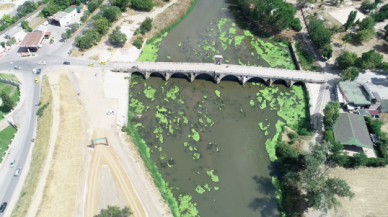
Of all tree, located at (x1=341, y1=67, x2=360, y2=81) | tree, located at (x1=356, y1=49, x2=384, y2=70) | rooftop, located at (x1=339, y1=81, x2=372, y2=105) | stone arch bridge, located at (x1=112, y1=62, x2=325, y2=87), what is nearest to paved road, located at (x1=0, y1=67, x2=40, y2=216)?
stone arch bridge, located at (x1=112, y1=62, x2=325, y2=87)

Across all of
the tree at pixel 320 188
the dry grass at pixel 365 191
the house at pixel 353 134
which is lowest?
the dry grass at pixel 365 191

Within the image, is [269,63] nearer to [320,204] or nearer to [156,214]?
[320,204]

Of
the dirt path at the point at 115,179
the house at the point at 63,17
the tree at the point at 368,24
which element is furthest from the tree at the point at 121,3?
the tree at the point at 368,24

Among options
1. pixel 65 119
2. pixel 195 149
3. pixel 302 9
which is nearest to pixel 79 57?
pixel 65 119

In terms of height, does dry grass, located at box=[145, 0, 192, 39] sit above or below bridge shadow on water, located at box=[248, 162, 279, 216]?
above

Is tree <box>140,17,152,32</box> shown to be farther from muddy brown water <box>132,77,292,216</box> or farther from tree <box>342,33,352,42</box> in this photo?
tree <box>342,33,352,42</box>

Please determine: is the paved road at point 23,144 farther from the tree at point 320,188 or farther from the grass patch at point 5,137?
the tree at point 320,188

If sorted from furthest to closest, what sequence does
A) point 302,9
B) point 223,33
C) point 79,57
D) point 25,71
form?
1. point 302,9
2. point 223,33
3. point 79,57
4. point 25,71
